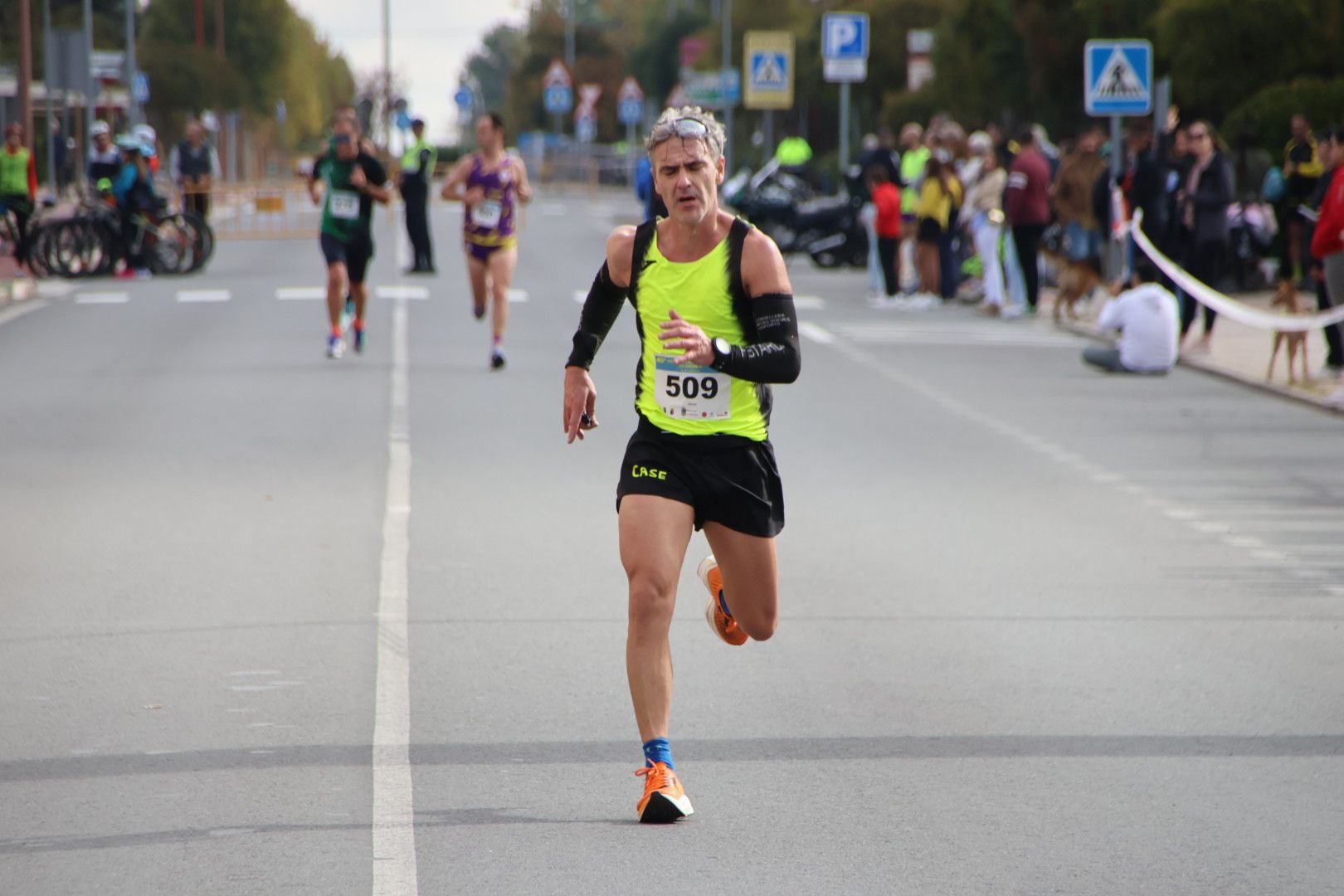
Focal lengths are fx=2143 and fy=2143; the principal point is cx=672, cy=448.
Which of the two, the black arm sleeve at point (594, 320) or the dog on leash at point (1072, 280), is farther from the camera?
the dog on leash at point (1072, 280)

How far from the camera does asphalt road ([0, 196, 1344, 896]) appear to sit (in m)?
5.45

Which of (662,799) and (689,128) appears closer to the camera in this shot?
(662,799)

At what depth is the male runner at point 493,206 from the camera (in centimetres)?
1736

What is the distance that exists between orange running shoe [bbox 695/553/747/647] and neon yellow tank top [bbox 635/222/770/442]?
23.3 inches

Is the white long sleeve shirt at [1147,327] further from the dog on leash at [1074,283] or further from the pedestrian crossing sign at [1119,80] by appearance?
the pedestrian crossing sign at [1119,80]

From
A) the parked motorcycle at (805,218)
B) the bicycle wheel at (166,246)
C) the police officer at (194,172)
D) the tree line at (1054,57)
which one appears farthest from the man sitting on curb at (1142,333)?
the police officer at (194,172)

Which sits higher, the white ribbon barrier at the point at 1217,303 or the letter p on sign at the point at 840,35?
the letter p on sign at the point at 840,35

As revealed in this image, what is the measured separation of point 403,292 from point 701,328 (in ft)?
69.9

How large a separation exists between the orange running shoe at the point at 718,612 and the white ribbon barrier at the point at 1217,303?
1083 cm

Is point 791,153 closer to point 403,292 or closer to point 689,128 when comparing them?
point 403,292

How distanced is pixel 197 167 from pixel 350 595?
2725cm

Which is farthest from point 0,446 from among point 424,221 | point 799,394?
point 424,221

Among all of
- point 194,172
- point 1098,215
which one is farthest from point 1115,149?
point 194,172

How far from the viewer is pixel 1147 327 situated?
17812 millimetres
